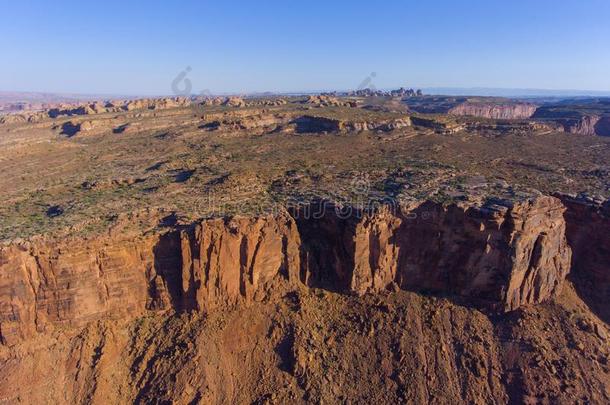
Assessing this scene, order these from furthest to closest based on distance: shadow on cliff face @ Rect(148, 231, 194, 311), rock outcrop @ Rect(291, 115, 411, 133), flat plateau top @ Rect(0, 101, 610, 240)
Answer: rock outcrop @ Rect(291, 115, 411, 133), flat plateau top @ Rect(0, 101, 610, 240), shadow on cliff face @ Rect(148, 231, 194, 311)

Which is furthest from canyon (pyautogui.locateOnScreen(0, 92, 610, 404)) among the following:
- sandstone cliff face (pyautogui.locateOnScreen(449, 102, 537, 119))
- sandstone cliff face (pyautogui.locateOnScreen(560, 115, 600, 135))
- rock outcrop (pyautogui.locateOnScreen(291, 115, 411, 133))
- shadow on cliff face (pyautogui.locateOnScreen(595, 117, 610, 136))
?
sandstone cliff face (pyautogui.locateOnScreen(449, 102, 537, 119))

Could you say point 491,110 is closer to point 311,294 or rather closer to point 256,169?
point 256,169

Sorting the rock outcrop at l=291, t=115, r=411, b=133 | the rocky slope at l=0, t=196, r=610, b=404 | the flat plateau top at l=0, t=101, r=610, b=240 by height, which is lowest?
the rocky slope at l=0, t=196, r=610, b=404

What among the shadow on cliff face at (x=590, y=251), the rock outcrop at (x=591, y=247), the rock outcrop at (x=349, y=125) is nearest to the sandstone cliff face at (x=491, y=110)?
the rock outcrop at (x=349, y=125)

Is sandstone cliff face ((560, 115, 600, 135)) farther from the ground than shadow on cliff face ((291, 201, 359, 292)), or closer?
farther from the ground

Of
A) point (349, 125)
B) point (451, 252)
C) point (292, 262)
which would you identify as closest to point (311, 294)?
point (292, 262)

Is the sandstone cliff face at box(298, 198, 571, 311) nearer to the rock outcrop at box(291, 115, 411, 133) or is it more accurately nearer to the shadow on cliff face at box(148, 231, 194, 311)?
the shadow on cliff face at box(148, 231, 194, 311)
